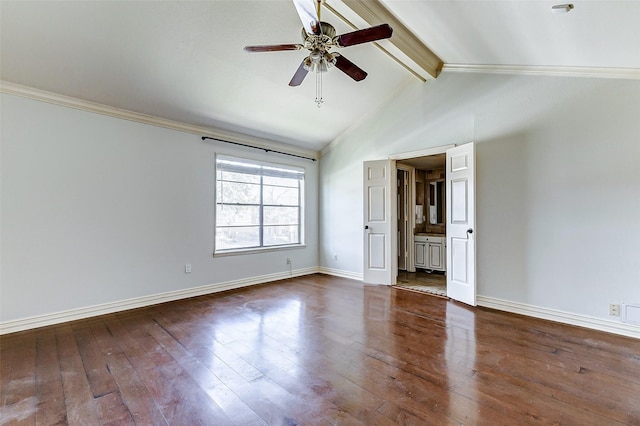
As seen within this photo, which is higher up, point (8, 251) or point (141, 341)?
point (8, 251)

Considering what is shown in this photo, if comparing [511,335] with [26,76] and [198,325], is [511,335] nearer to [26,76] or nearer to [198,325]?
[198,325]

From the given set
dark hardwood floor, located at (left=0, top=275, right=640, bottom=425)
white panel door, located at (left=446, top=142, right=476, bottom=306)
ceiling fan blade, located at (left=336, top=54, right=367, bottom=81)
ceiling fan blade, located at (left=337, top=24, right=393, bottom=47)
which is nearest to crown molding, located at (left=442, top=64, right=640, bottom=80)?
white panel door, located at (left=446, top=142, right=476, bottom=306)

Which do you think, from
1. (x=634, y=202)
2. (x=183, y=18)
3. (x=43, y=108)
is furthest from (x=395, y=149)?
(x=43, y=108)

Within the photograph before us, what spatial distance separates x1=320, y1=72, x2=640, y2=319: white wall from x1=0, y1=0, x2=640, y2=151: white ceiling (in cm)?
37

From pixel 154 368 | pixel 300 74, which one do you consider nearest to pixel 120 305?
pixel 154 368

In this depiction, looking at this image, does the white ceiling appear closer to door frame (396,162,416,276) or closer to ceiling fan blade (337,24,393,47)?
ceiling fan blade (337,24,393,47)

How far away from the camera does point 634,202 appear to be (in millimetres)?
2887

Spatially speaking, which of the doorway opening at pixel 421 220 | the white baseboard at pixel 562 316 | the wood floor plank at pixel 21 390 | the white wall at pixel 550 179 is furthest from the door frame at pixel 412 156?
the wood floor plank at pixel 21 390

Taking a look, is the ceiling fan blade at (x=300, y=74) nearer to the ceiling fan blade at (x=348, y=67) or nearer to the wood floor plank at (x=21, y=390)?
the ceiling fan blade at (x=348, y=67)

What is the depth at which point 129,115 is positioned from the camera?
3711mm

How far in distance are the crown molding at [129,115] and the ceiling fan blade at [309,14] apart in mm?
2716

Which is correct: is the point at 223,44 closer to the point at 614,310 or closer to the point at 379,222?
the point at 379,222

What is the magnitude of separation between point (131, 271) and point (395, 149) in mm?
4393

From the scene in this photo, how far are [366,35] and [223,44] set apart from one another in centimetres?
175
